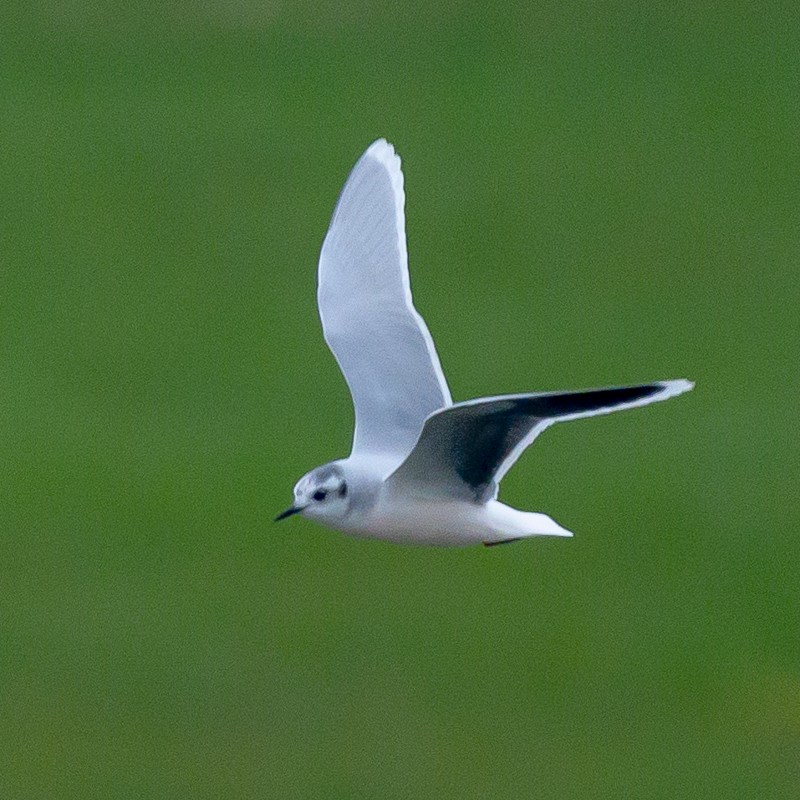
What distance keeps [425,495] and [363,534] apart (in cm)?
8

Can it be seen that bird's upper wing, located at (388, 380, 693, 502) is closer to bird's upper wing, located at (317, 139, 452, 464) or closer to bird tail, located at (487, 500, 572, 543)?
bird tail, located at (487, 500, 572, 543)

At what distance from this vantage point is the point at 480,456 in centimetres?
211

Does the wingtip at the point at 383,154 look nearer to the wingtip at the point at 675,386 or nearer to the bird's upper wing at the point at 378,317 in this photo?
the bird's upper wing at the point at 378,317

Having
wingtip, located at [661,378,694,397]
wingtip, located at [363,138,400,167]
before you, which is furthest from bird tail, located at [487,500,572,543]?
wingtip, located at [363,138,400,167]

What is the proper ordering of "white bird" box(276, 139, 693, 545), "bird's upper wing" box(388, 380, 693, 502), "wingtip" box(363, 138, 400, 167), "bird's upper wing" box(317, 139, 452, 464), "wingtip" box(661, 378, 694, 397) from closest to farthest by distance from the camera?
1. "wingtip" box(661, 378, 694, 397)
2. "bird's upper wing" box(388, 380, 693, 502)
3. "white bird" box(276, 139, 693, 545)
4. "bird's upper wing" box(317, 139, 452, 464)
5. "wingtip" box(363, 138, 400, 167)

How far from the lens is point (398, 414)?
2.33m

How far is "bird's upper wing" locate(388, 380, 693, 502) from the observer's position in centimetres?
185

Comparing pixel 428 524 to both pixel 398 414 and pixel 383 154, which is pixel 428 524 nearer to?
pixel 398 414

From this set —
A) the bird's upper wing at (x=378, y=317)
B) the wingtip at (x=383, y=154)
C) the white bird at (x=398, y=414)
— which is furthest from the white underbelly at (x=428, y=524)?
the wingtip at (x=383, y=154)

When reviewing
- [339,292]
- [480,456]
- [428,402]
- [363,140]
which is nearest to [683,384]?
[480,456]

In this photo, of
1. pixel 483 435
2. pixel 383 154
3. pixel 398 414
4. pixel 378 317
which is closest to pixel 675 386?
pixel 483 435

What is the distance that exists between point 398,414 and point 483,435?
0.27 meters

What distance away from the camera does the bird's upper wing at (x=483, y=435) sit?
6.06 ft

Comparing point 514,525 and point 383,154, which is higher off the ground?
point 383,154
